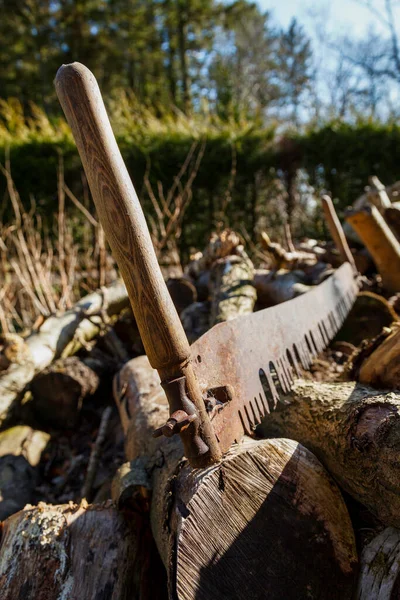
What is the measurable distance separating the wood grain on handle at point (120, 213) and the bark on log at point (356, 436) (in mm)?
790

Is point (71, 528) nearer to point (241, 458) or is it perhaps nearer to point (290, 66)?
point (241, 458)

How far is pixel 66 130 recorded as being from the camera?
7.91 m

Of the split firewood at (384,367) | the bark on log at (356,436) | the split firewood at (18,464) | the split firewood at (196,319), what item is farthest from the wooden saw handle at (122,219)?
the split firewood at (196,319)

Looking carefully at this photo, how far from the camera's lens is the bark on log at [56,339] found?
12.6 feet

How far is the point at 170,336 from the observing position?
141 cm

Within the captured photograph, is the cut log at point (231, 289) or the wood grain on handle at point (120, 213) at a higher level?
the wood grain on handle at point (120, 213)

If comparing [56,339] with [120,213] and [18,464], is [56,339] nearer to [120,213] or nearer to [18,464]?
[18,464]

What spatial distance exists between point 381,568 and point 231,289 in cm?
250

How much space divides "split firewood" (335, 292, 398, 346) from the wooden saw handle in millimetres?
2491

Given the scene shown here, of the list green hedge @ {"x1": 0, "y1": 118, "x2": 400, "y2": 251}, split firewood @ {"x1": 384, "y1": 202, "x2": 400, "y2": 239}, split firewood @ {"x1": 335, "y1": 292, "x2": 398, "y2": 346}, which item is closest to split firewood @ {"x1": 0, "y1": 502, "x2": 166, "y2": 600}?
split firewood @ {"x1": 335, "y1": 292, "x2": 398, "y2": 346}

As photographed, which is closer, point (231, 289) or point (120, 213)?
point (120, 213)

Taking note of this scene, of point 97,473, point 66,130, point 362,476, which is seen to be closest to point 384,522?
point 362,476

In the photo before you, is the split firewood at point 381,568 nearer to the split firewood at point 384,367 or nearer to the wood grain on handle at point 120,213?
the split firewood at point 384,367

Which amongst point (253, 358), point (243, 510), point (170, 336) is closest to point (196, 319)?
point (253, 358)
